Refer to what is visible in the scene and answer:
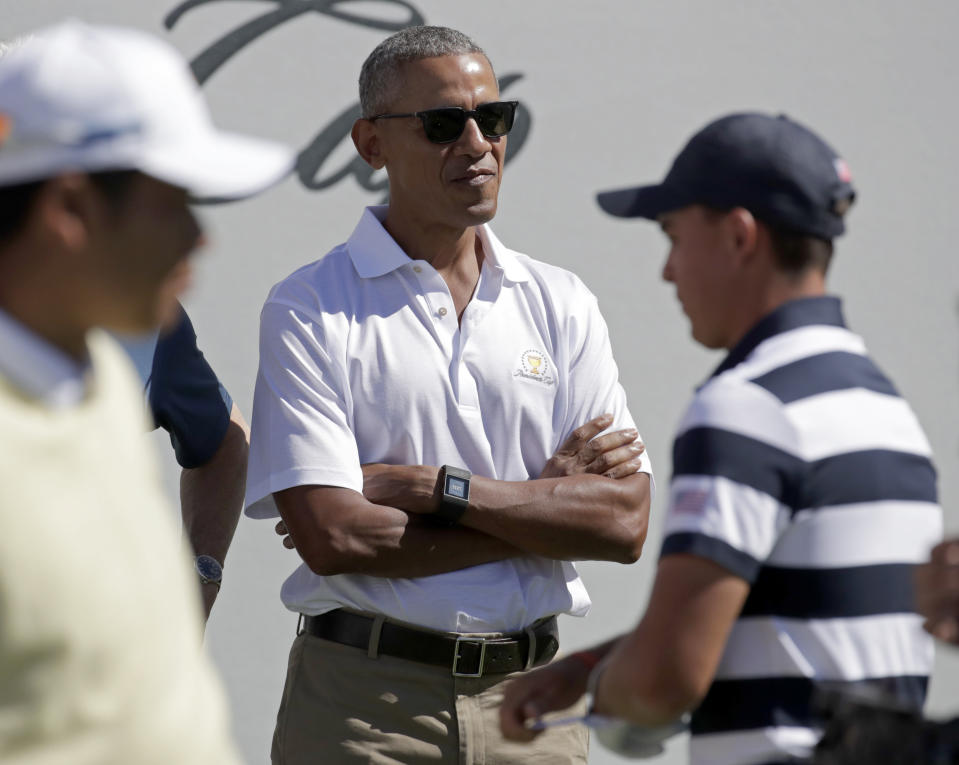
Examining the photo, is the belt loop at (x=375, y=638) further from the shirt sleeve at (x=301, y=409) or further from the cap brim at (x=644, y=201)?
the cap brim at (x=644, y=201)

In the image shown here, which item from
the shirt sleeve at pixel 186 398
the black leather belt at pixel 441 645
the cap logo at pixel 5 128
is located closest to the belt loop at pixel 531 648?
the black leather belt at pixel 441 645

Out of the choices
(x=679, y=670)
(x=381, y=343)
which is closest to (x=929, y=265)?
(x=381, y=343)

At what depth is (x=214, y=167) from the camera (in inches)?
58.3

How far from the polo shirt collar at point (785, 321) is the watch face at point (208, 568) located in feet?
4.91

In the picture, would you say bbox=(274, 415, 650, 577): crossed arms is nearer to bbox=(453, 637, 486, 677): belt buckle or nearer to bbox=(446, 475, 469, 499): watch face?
bbox=(446, 475, 469, 499): watch face

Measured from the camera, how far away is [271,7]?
4102mm

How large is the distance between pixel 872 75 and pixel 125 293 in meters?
3.53

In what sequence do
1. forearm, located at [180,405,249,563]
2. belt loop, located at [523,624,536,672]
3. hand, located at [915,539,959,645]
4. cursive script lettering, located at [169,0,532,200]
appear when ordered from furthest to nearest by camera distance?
1. cursive script lettering, located at [169,0,532,200]
2. forearm, located at [180,405,249,563]
3. belt loop, located at [523,624,536,672]
4. hand, located at [915,539,959,645]

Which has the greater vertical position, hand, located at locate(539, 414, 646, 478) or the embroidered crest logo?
the embroidered crest logo

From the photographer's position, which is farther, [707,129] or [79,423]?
[707,129]

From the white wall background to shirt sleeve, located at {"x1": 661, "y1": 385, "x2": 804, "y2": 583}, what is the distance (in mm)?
2437

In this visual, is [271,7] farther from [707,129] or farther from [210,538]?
[707,129]

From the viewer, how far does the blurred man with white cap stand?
1321 millimetres

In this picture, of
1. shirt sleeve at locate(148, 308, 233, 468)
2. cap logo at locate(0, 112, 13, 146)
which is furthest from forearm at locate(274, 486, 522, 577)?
cap logo at locate(0, 112, 13, 146)
